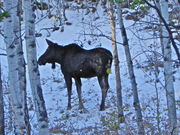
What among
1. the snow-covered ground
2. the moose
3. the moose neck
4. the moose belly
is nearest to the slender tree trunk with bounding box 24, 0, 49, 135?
the snow-covered ground

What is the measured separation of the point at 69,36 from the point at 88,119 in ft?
45.5

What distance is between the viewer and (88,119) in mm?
12461

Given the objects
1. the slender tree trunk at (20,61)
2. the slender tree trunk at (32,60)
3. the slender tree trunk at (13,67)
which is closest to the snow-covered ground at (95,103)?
the slender tree trunk at (20,61)

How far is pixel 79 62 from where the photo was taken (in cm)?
1455

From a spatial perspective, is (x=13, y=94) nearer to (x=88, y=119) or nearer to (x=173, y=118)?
(x=173, y=118)

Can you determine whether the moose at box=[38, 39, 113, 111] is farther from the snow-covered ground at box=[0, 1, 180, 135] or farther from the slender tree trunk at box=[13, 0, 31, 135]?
the slender tree trunk at box=[13, 0, 31, 135]

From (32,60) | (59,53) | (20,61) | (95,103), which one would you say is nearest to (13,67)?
(32,60)

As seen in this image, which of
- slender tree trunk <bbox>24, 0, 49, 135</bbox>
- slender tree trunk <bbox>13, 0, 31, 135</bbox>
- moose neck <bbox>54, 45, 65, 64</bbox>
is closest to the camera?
slender tree trunk <bbox>24, 0, 49, 135</bbox>

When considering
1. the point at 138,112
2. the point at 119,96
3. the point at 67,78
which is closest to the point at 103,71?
the point at 67,78

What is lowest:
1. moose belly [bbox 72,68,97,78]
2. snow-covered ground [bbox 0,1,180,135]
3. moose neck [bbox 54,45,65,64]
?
snow-covered ground [bbox 0,1,180,135]

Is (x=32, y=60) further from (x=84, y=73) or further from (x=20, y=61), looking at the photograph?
(x=84, y=73)

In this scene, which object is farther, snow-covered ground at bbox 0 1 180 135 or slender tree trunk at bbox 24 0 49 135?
snow-covered ground at bbox 0 1 180 135

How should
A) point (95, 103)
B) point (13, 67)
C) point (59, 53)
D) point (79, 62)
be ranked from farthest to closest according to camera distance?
point (95, 103) → point (59, 53) → point (79, 62) → point (13, 67)

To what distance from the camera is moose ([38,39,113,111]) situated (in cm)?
1391
